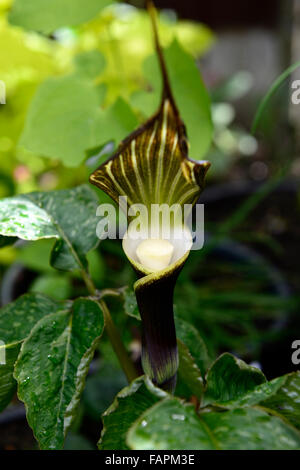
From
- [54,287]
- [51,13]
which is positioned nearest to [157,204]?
[51,13]

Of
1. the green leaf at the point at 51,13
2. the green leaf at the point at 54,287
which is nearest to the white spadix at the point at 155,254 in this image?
the green leaf at the point at 51,13

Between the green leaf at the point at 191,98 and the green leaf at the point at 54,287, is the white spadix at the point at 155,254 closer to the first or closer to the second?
the green leaf at the point at 191,98

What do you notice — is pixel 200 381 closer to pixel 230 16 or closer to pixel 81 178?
pixel 81 178

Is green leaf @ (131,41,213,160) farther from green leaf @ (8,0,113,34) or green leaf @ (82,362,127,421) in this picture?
green leaf @ (82,362,127,421)

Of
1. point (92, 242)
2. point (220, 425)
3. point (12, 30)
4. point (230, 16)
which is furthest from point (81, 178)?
point (230, 16)

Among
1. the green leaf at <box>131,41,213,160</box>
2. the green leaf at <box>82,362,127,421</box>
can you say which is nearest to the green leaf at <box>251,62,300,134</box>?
the green leaf at <box>131,41,213,160</box>

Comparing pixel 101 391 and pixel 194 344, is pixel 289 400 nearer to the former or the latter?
pixel 194 344
